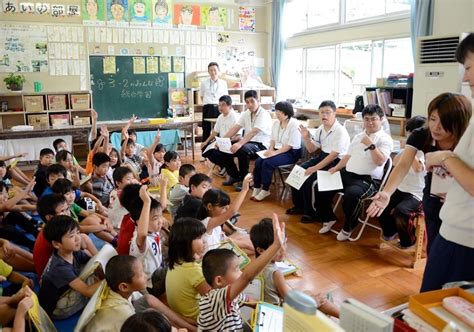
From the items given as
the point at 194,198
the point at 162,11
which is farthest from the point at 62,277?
the point at 162,11

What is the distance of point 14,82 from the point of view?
623 cm

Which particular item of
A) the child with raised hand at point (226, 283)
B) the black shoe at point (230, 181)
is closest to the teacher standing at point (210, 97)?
the black shoe at point (230, 181)

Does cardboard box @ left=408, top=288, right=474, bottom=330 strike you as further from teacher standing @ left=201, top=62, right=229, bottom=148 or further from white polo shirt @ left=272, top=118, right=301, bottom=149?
teacher standing @ left=201, top=62, right=229, bottom=148

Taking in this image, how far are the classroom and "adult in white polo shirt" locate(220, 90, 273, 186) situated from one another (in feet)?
0.09

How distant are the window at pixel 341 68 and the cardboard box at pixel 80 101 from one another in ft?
11.2

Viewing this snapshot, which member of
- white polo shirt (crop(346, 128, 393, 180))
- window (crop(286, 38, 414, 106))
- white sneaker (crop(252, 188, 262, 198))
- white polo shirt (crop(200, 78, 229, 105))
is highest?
window (crop(286, 38, 414, 106))

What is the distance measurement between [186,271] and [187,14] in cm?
630

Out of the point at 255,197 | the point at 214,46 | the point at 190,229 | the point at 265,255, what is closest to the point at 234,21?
the point at 214,46

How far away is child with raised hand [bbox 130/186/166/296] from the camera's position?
2252 millimetres

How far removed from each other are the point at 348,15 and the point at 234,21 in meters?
2.46

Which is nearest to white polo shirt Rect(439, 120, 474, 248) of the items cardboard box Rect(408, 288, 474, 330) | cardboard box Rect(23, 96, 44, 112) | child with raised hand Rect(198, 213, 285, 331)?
cardboard box Rect(408, 288, 474, 330)

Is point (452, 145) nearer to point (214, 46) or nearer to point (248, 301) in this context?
point (248, 301)

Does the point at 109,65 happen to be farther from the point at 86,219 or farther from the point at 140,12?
the point at 86,219

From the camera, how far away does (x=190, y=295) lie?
2008 millimetres
